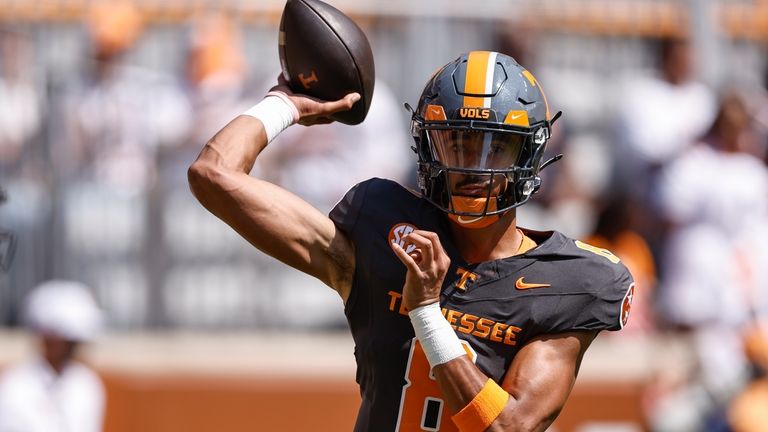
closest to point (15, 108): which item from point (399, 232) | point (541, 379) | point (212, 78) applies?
point (212, 78)

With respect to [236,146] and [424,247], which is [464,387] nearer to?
[424,247]

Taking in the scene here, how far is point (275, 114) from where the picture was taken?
4.08 m

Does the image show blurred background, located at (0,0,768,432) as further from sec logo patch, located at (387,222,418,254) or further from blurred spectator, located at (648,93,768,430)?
sec logo patch, located at (387,222,418,254)

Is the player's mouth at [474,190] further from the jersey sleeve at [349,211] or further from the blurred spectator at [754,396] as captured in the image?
the blurred spectator at [754,396]

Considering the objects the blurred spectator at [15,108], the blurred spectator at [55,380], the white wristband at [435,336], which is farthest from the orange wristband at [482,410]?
the blurred spectator at [15,108]

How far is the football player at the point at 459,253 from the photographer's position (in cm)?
390

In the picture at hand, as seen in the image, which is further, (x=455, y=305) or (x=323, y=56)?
(x=323, y=56)

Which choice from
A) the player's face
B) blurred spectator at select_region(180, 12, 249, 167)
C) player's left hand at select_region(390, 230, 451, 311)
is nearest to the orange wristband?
player's left hand at select_region(390, 230, 451, 311)

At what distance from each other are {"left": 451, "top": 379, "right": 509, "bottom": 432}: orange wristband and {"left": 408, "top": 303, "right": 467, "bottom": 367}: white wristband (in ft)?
0.39

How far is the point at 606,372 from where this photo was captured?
822 centimetres

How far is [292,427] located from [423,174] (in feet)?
13.9

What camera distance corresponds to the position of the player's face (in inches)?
154

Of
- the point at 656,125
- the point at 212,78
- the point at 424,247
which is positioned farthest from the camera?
the point at 656,125

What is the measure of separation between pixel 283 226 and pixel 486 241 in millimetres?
584
